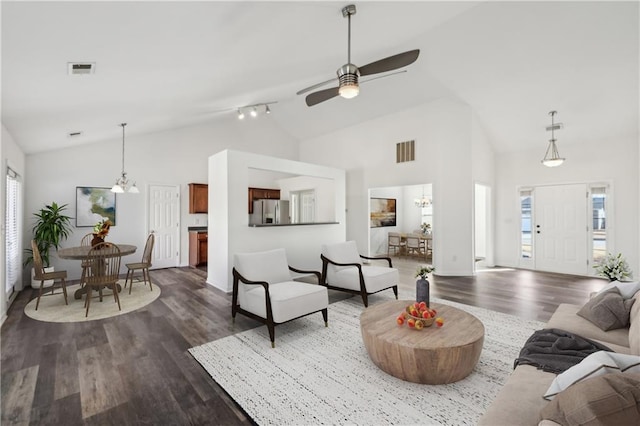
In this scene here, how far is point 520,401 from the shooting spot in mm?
1470

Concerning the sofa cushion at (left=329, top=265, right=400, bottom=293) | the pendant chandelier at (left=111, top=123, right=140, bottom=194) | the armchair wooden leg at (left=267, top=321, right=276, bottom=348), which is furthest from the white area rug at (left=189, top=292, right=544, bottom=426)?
the pendant chandelier at (left=111, top=123, right=140, bottom=194)

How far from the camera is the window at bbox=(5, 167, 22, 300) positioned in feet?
13.6

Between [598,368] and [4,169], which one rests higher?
[4,169]

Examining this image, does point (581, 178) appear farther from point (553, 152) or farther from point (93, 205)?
point (93, 205)

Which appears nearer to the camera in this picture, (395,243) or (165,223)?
(165,223)

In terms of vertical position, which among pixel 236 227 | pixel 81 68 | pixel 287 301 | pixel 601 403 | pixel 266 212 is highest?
pixel 81 68

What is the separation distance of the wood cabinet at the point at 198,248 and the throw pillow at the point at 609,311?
22.9ft

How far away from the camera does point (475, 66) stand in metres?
5.09

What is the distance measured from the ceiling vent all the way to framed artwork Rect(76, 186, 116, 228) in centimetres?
463

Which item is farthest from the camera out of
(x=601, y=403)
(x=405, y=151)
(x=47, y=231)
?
Answer: (x=405, y=151)

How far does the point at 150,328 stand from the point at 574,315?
14.4 feet

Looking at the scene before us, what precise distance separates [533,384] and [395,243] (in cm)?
804

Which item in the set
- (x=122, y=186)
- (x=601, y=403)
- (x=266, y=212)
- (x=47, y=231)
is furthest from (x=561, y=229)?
(x=47, y=231)

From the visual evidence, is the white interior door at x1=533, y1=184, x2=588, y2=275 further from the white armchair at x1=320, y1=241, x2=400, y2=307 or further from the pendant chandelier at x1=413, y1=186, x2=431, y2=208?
Result: the white armchair at x1=320, y1=241, x2=400, y2=307
